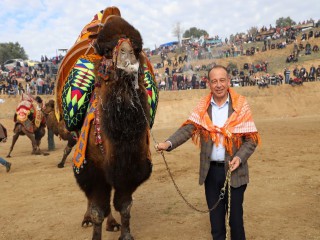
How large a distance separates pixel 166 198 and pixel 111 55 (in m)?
3.66

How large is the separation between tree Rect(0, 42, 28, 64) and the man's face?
67.3 metres

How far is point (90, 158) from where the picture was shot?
13.1 ft

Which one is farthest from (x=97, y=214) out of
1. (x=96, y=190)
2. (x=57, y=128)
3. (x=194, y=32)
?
(x=194, y=32)

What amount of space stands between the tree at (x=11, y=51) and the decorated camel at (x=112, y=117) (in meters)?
65.9

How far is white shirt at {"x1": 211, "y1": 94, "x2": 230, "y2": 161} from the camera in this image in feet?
11.3

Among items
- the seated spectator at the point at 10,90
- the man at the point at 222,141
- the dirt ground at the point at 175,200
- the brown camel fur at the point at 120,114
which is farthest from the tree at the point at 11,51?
the man at the point at 222,141

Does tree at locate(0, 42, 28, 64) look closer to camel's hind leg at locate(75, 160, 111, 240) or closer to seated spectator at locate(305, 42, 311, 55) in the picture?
seated spectator at locate(305, 42, 311, 55)

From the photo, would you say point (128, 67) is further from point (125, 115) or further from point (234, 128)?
point (234, 128)

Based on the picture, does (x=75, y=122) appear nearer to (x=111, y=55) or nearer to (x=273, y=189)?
(x=111, y=55)

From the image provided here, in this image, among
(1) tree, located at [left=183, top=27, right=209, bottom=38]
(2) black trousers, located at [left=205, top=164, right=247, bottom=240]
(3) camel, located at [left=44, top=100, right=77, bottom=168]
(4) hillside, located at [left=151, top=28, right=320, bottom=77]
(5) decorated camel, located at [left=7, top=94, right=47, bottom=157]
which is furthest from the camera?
(1) tree, located at [left=183, top=27, right=209, bottom=38]

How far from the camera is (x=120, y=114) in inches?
129

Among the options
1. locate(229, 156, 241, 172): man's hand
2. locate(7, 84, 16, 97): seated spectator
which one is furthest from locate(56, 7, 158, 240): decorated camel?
locate(7, 84, 16, 97): seated spectator

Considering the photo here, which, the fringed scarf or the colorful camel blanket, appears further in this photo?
the colorful camel blanket

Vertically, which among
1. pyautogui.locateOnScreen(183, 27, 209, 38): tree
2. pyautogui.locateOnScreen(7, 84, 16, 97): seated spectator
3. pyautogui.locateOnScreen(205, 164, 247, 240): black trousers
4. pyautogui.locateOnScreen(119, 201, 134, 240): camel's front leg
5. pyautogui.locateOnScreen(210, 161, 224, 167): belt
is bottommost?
pyautogui.locateOnScreen(119, 201, 134, 240): camel's front leg
